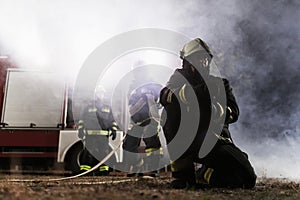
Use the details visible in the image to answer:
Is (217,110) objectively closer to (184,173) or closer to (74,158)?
(184,173)

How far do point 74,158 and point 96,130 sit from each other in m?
0.98

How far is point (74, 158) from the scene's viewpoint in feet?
22.3

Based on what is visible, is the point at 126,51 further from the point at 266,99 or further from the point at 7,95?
the point at 266,99

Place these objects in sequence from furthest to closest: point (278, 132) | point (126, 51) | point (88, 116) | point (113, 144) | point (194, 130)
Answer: point (278, 132) < point (126, 51) < point (113, 144) < point (88, 116) < point (194, 130)

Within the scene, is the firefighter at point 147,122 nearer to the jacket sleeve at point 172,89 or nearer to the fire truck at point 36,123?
the fire truck at point 36,123

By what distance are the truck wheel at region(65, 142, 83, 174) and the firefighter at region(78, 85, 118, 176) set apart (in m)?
0.41

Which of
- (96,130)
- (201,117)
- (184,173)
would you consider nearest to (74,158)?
(96,130)

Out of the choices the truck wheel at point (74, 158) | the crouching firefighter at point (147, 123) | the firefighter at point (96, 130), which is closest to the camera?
the crouching firefighter at point (147, 123)

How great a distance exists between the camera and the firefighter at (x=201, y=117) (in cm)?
306

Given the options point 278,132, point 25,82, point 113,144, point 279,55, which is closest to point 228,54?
point 279,55

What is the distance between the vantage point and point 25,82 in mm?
7508

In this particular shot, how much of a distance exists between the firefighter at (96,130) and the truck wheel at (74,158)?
41 centimetres

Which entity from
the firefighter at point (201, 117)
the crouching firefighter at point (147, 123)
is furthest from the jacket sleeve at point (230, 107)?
the crouching firefighter at point (147, 123)

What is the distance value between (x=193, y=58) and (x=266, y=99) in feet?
18.4
